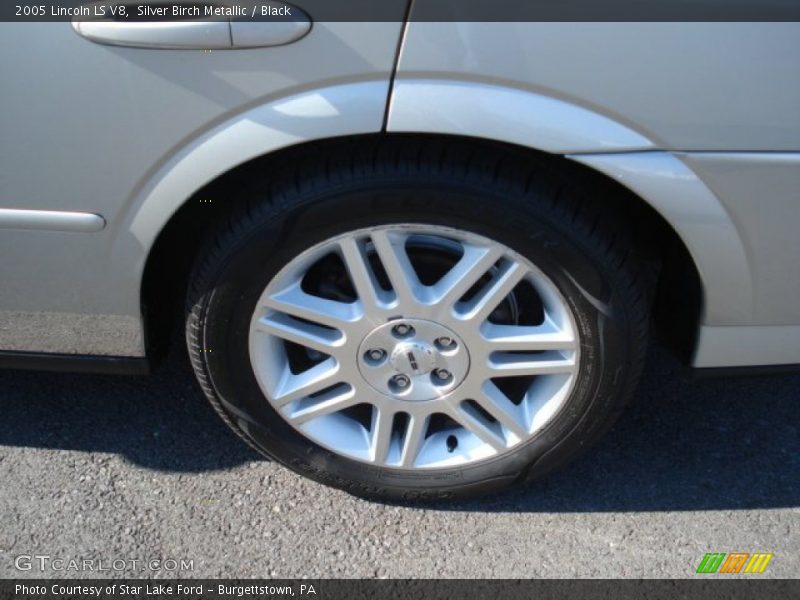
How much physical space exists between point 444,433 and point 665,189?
33.4 inches

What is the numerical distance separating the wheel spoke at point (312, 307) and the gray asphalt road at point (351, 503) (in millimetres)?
524

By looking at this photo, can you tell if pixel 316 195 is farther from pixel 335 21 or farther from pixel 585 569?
pixel 585 569

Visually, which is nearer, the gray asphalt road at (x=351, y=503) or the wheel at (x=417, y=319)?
the wheel at (x=417, y=319)

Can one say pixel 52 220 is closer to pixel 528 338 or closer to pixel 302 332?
pixel 302 332

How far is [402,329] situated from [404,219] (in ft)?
0.95

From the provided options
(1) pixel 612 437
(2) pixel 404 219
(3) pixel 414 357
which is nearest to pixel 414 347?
(3) pixel 414 357

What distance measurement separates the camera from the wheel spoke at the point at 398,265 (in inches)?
74.2

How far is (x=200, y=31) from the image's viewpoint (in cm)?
164

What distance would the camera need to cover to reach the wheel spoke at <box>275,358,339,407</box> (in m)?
2.09

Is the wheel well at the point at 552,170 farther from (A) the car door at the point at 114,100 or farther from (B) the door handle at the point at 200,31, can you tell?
(B) the door handle at the point at 200,31

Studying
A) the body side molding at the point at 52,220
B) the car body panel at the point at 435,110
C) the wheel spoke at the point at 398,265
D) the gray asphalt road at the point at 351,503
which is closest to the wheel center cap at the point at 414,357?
the wheel spoke at the point at 398,265

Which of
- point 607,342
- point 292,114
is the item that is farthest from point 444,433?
point 292,114

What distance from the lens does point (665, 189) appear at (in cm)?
175

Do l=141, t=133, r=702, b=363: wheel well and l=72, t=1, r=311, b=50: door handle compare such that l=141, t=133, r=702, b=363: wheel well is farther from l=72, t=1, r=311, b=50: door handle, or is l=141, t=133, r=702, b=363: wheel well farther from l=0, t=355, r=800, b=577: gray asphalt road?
l=0, t=355, r=800, b=577: gray asphalt road
